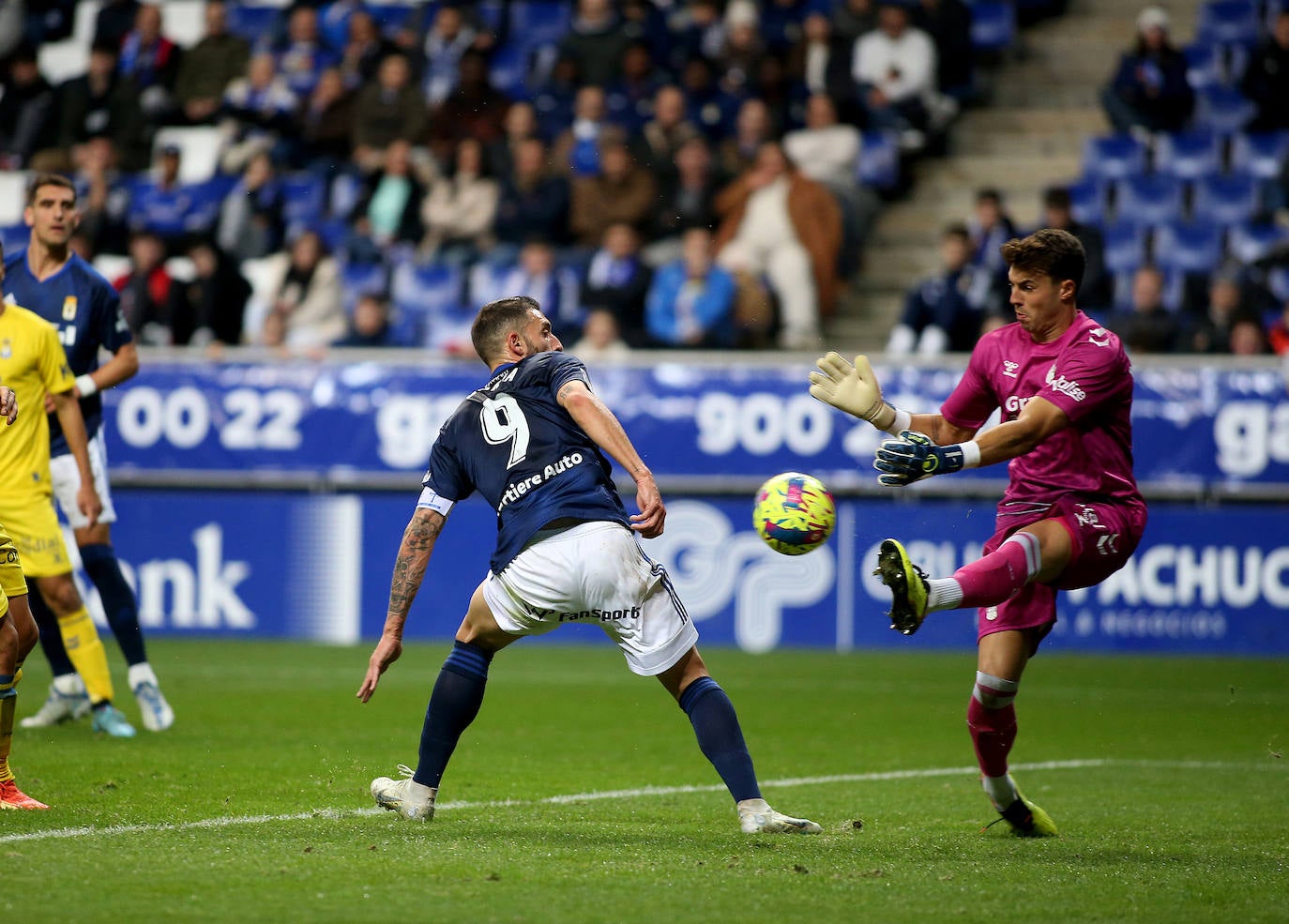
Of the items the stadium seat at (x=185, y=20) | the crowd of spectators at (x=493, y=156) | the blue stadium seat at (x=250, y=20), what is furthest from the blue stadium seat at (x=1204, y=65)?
the stadium seat at (x=185, y=20)

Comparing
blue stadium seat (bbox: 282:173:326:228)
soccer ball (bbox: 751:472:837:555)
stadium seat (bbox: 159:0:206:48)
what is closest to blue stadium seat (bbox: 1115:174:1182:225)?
blue stadium seat (bbox: 282:173:326:228)

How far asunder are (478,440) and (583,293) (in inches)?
388

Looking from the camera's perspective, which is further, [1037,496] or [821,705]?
[821,705]

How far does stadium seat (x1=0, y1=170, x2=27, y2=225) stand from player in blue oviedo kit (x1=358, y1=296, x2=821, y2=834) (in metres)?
15.2

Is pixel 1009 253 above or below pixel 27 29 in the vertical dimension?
below

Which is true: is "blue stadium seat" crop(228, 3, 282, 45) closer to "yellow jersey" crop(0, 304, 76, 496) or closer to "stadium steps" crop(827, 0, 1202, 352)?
"stadium steps" crop(827, 0, 1202, 352)

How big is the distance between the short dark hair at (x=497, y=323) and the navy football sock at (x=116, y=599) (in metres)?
3.67

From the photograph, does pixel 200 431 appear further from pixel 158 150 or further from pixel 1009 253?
pixel 1009 253

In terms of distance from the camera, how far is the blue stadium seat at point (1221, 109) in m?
17.4

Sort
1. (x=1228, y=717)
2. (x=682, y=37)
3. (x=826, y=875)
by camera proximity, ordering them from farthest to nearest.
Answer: (x=682, y=37) < (x=1228, y=717) < (x=826, y=875)

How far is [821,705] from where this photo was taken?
426 inches

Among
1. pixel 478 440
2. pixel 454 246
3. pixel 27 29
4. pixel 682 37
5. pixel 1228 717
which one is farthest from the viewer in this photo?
pixel 27 29

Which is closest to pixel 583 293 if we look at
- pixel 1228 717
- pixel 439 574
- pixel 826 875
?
pixel 439 574

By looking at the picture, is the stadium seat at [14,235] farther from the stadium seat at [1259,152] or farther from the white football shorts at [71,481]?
the stadium seat at [1259,152]
